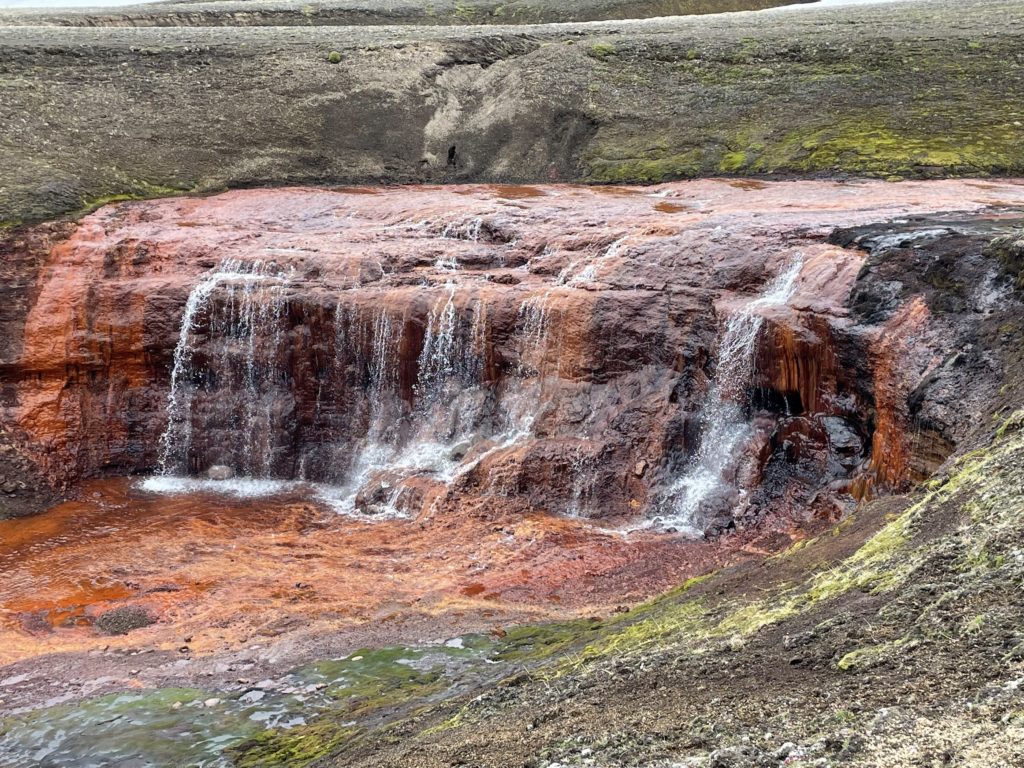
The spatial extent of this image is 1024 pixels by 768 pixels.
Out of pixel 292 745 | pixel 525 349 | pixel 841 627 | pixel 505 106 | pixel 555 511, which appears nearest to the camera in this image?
pixel 841 627

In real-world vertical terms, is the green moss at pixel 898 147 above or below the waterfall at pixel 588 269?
above

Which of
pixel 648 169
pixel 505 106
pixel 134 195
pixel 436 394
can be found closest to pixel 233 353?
pixel 436 394

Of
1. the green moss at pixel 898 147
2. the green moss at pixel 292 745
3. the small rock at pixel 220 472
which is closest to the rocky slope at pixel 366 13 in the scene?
the green moss at pixel 898 147

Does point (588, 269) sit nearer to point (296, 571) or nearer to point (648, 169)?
point (296, 571)

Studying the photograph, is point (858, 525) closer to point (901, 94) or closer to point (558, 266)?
point (558, 266)

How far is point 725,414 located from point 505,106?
1315 cm

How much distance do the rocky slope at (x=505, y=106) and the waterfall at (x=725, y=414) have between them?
8090 mm

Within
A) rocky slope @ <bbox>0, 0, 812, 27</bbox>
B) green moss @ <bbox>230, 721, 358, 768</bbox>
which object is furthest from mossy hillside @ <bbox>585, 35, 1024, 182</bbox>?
rocky slope @ <bbox>0, 0, 812, 27</bbox>

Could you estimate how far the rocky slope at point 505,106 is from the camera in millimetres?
18797

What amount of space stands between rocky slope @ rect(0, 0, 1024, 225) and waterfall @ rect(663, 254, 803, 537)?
8090mm

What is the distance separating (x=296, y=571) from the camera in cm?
1056

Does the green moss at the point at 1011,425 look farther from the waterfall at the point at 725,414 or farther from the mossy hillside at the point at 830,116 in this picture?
the mossy hillside at the point at 830,116

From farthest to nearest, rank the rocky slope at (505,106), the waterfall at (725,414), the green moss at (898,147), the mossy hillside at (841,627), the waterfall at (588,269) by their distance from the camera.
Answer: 1. the rocky slope at (505,106)
2. the green moss at (898,147)
3. the waterfall at (588,269)
4. the waterfall at (725,414)
5. the mossy hillside at (841,627)

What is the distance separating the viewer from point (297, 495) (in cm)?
1340
